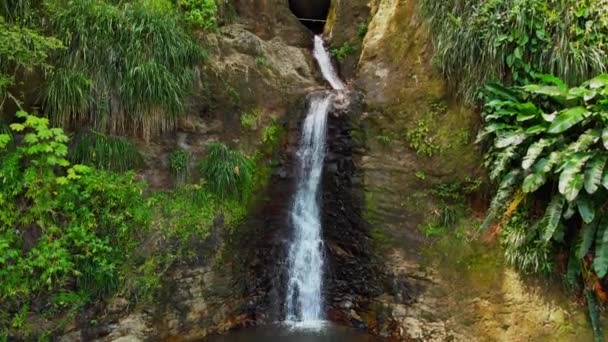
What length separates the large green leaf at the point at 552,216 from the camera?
4.63m

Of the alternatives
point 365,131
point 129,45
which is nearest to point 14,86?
point 129,45

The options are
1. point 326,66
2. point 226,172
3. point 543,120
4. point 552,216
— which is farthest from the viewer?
point 326,66

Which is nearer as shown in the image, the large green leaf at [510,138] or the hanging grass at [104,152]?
the large green leaf at [510,138]

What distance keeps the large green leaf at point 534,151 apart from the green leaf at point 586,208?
593 millimetres

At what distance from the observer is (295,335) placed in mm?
5914

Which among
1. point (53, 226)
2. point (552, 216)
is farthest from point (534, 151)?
point (53, 226)

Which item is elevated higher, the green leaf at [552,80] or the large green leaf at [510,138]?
the green leaf at [552,80]

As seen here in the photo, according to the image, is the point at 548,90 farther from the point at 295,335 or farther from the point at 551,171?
the point at 295,335

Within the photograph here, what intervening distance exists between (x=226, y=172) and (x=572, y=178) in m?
4.25

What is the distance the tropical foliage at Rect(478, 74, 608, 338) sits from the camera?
176 inches

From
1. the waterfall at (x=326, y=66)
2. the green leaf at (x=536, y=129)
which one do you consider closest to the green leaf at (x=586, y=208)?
the green leaf at (x=536, y=129)

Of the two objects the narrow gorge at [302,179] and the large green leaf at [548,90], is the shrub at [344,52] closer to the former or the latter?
the narrow gorge at [302,179]

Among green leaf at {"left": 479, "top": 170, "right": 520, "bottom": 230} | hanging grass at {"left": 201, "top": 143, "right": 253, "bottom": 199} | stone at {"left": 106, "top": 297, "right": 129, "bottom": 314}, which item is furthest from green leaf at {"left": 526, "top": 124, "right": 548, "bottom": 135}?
stone at {"left": 106, "top": 297, "right": 129, "bottom": 314}

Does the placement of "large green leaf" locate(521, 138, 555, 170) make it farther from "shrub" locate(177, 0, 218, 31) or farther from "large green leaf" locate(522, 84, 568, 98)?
"shrub" locate(177, 0, 218, 31)
